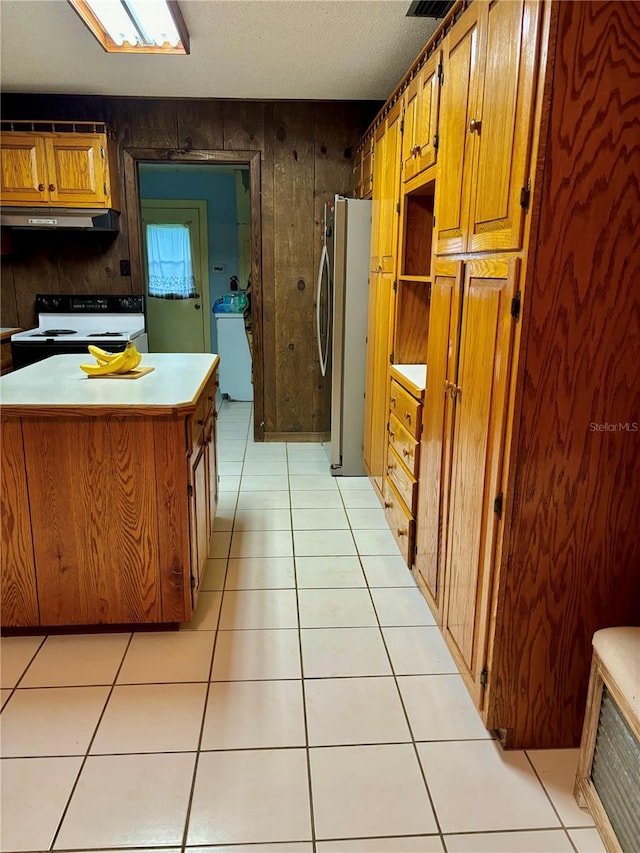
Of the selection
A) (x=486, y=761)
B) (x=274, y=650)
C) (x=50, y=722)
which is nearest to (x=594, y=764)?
(x=486, y=761)

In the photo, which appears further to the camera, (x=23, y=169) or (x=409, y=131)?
(x=23, y=169)

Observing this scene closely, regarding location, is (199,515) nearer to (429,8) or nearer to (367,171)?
(429,8)

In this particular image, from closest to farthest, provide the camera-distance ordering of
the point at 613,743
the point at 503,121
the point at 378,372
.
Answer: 1. the point at 613,743
2. the point at 503,121
3. the point at 378,372

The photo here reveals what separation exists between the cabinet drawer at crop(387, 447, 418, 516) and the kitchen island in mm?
894

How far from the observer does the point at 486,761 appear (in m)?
1.62

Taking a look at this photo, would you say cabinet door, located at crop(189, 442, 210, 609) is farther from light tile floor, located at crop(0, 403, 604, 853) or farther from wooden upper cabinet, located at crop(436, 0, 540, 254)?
wooden upper cabinet, located at crop(436, 0, 540, 254)

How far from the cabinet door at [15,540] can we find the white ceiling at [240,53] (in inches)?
80.2

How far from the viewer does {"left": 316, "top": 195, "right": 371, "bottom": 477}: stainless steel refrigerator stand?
11.7 feet

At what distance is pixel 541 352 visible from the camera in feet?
4.65

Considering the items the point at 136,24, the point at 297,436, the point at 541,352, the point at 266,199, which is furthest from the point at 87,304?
the point at 541,352

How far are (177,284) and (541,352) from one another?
595 centimetres

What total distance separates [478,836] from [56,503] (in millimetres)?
1568

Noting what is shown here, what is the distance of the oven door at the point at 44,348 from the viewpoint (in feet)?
13.1

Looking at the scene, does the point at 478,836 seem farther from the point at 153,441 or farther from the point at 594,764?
the point at 153,441
